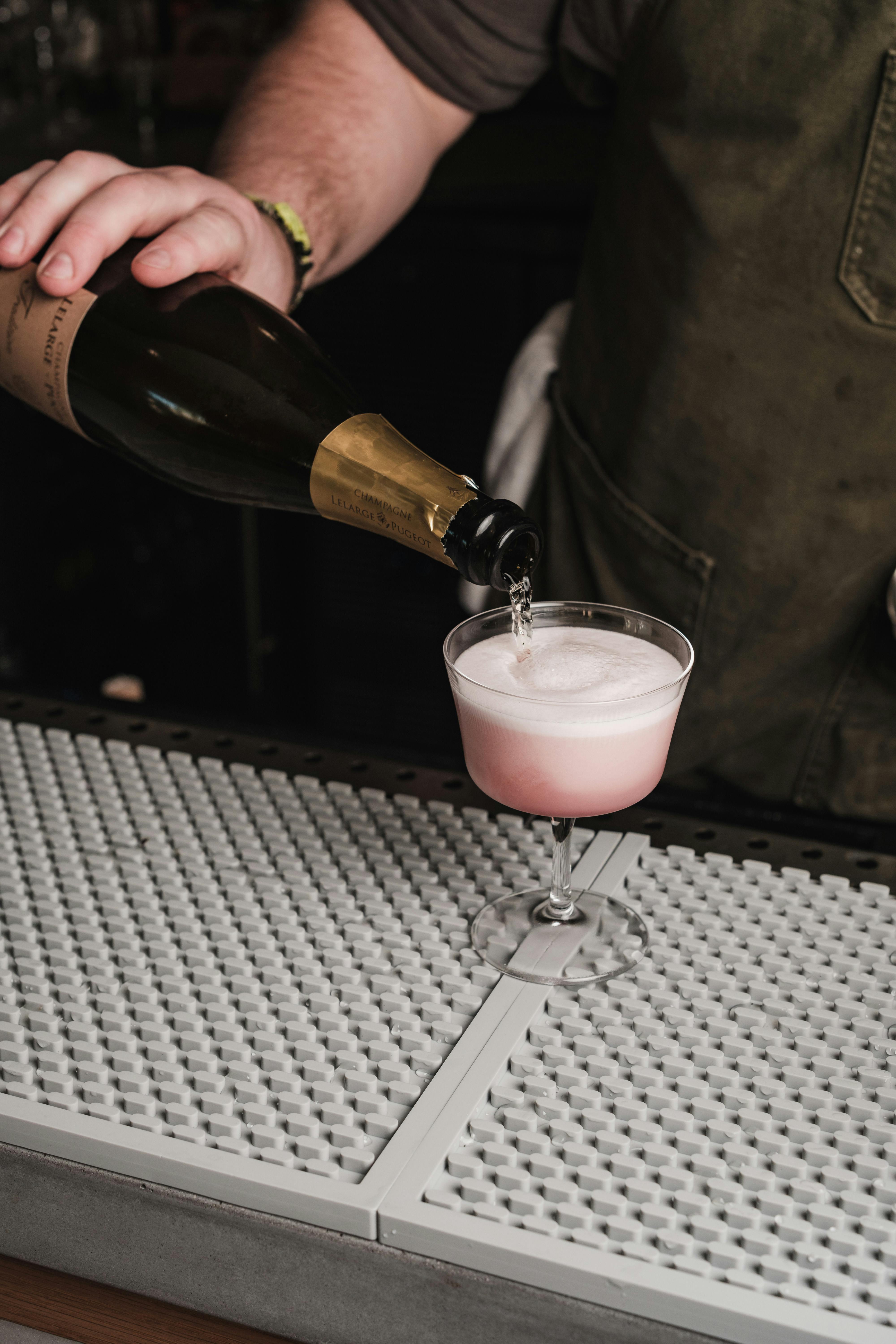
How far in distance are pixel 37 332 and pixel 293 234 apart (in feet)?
1.08

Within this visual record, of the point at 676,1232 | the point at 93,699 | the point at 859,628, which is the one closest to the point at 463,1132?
the point at 676,1232

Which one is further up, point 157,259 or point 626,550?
point 157,259

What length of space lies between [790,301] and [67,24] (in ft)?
6.31

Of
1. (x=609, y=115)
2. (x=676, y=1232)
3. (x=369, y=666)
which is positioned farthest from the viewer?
(x=369, y=666)

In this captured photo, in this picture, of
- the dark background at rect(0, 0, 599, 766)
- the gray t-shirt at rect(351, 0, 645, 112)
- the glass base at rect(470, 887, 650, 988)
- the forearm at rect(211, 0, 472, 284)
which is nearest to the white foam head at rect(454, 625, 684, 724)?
the glass base at rect(470, 887, 650, 988)

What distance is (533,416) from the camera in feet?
4.47

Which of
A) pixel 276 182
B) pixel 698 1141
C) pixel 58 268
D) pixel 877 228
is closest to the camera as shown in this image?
pixel 698 1141

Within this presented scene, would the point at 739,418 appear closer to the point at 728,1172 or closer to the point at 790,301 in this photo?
the point at 790,301

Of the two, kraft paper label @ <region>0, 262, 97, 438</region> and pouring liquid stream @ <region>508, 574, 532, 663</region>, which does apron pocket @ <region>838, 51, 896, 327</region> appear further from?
kraft paper label @ <region>0, 262, 97, 438</region>

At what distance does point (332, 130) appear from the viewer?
125 centimetres

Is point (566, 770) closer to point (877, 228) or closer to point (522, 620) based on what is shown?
point (522, 620)

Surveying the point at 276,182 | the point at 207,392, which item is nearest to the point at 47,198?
the point at 207,392

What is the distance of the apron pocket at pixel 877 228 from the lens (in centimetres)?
→ 100

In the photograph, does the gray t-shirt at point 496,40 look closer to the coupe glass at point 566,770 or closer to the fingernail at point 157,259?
the fingernail at point 157,259
